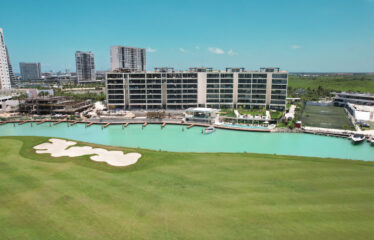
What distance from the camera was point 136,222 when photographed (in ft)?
55.2

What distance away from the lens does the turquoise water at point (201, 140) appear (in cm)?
3888

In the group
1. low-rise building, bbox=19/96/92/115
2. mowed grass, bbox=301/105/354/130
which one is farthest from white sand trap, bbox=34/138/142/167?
mowed grass, bbox=301/105/354/130

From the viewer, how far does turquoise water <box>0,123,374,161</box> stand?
128 ft

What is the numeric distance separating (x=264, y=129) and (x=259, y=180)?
30.6m

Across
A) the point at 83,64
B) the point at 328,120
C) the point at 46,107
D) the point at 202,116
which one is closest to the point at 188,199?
the point at 202,116

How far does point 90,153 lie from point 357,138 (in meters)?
46.7

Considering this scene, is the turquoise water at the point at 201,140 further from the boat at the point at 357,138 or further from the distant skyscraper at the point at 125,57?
the distant skyscraper at the point at 125,57

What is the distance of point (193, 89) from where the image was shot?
7469cm

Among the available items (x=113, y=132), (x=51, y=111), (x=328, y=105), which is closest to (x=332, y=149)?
(x=113, y=132)

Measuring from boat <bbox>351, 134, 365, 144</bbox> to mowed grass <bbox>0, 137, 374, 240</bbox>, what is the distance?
16.6 metres

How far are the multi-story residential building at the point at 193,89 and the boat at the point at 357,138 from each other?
29.3 m

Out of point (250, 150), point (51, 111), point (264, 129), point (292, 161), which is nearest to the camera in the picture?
point (292, 161)

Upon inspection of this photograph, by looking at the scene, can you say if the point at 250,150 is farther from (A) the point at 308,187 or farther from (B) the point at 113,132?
(B) the point at 113,132

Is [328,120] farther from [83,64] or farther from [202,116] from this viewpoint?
[83,64]
